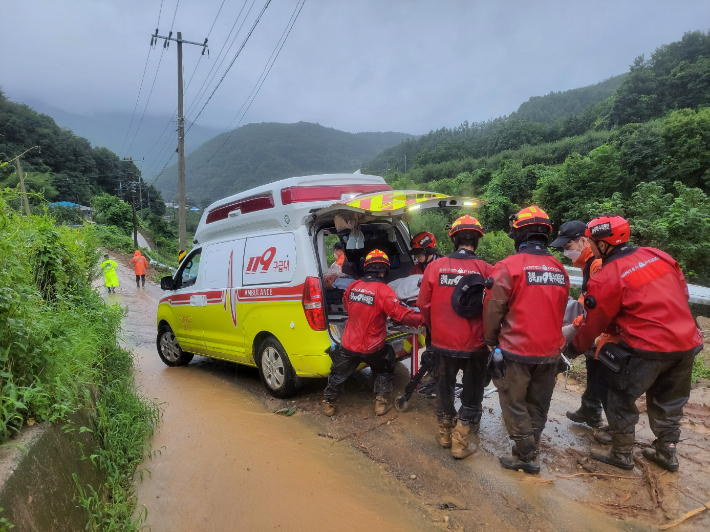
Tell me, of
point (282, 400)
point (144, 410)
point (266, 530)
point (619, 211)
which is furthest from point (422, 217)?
point (266, 530)

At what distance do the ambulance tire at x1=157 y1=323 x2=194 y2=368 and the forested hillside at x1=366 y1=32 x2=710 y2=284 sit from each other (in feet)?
34.4

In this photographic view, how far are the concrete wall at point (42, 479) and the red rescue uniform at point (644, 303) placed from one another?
3.36 m

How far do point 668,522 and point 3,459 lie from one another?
11.4ft

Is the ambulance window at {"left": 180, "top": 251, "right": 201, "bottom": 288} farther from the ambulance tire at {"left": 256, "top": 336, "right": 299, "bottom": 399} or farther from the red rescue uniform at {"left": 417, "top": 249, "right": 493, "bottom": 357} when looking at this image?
the red rescue uniform at {"left": 417, "top": 249, "right": 493, "bottom": 357}

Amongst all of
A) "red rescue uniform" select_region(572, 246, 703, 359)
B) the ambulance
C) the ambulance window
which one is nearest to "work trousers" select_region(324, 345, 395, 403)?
the ambulance

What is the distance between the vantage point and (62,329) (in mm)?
3275

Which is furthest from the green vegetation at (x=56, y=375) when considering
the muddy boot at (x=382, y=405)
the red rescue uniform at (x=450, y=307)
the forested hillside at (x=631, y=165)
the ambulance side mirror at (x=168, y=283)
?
the forested hillside at (x=631, y=165)

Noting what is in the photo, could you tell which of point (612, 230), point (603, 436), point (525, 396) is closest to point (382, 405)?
point (525, 396)

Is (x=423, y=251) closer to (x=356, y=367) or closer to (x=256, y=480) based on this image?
(x=356, y=367)

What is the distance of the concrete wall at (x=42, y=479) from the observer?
177 cm

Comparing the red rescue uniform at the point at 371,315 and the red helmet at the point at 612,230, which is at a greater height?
the red helmet at the point at 612,230

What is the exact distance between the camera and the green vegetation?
2.21 meters

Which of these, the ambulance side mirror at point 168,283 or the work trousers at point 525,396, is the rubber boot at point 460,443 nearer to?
the work trousers at point 525,396

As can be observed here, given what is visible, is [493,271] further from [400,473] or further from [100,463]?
[100,463]
